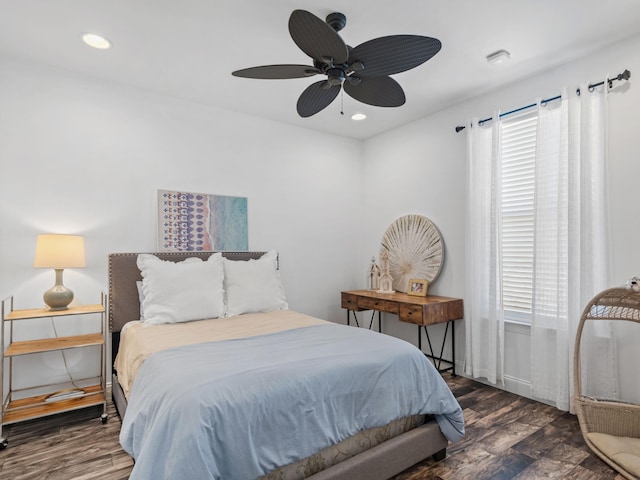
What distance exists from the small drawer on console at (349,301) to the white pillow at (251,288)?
3.23ft

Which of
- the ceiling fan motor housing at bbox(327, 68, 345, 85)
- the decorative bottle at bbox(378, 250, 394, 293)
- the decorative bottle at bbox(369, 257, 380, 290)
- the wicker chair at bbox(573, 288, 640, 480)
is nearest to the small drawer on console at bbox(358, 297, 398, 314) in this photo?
the decorative bottle at bbox(378, 250, 394, 293)

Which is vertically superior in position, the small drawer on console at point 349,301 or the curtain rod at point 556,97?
the curtain rod at point 556,97

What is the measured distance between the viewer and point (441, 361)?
12.6 ft

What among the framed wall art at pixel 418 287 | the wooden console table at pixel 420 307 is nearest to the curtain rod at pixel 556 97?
the framed wall art at pixel 418 287

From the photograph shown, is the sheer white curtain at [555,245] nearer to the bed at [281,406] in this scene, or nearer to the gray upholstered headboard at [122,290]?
the bed at [281,406]

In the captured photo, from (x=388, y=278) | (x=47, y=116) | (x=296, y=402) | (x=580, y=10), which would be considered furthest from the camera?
(x=388, y=278)

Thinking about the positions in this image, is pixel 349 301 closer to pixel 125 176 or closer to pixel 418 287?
pixel 418 287

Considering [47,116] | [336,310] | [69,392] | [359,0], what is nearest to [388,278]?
[336,310]

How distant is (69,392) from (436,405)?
106 inches

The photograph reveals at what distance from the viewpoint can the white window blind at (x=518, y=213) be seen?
312cm

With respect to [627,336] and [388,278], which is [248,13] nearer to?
[388,278]

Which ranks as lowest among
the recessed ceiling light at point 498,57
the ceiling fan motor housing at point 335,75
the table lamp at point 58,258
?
the table lamp at point 58,258

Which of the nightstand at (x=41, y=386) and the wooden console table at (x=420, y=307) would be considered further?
the wooden console table at (x=420, y=307)

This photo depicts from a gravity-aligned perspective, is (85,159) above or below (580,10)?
below
